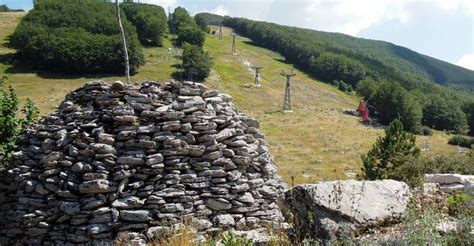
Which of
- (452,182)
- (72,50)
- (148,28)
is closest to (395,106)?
(148,28)

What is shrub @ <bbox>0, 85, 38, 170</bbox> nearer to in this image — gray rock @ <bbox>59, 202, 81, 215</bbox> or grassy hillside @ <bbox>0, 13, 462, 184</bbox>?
gray rock @ <bbox>59, 202, 81, 215</bbox>

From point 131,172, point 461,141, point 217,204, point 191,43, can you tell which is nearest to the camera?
point 131,172

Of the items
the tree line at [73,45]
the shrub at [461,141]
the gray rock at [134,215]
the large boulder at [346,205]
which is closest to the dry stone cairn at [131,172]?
the gray rock at [134,215]

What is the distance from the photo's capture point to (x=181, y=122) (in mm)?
10633

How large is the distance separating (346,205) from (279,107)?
66.9 m

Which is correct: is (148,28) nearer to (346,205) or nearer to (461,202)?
(346,205)

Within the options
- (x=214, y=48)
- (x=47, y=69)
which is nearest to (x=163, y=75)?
(x=47, y=69)

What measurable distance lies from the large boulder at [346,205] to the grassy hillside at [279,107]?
84.5ft

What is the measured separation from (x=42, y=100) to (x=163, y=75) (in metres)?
26.1

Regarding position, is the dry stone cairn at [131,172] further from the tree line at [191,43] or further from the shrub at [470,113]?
the shrub at [470,113]

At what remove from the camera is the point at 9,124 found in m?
11.9

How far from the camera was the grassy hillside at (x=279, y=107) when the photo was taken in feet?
144

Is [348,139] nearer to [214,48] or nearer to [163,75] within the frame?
[163,75]

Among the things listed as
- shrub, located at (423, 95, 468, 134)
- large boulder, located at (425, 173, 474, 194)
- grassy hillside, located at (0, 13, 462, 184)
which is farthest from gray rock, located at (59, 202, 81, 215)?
shrub, located at (423, 95, 468, 134)
